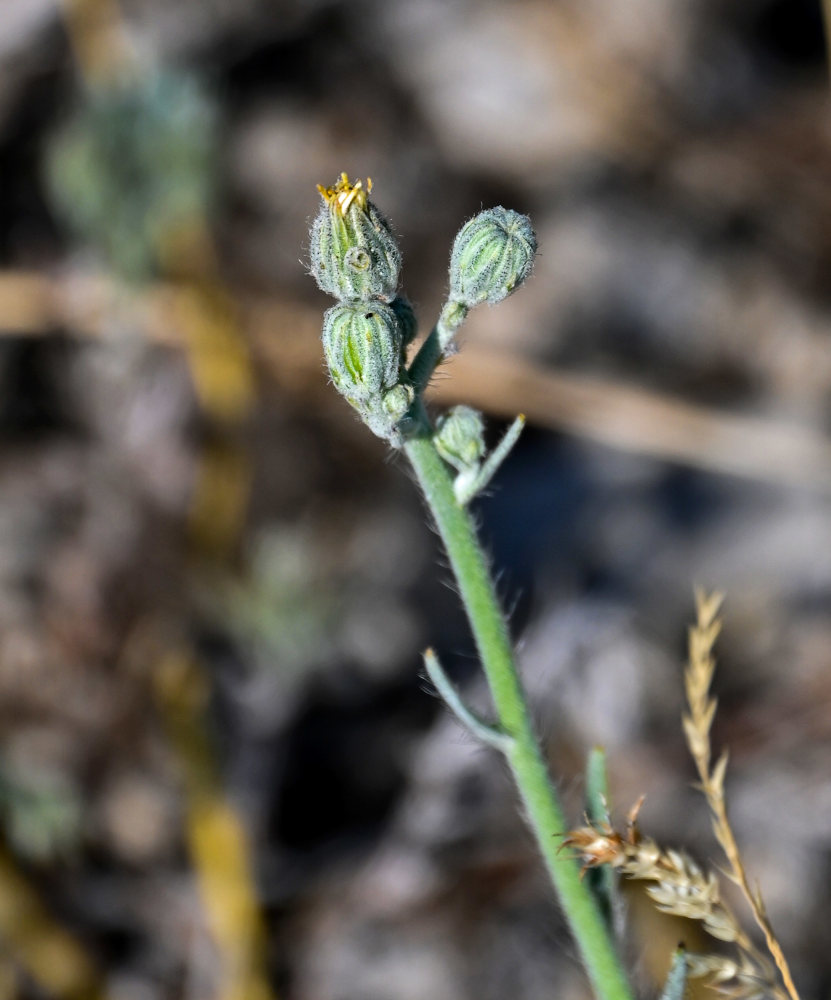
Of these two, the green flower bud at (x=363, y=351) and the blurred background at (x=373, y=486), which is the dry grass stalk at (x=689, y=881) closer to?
the green flower bud at (x=363, y=351)

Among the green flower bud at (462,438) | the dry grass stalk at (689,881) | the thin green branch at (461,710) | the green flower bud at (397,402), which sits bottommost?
the dry grass stalk at (689,881)

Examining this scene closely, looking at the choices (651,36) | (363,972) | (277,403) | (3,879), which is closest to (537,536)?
(277,403)

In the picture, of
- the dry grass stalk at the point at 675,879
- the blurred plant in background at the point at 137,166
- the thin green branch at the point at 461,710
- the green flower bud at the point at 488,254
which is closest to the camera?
the dry grass stalk at the point at 675,879

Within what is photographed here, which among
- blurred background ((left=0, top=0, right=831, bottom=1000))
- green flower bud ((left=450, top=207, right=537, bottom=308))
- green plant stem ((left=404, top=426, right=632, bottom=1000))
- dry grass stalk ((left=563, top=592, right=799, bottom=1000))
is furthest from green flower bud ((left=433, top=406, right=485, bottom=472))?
blurred background ((left=0, top=0, right=831, bottom=1000))

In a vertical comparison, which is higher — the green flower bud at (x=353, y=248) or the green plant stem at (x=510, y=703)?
the green flower bud at (x=353, y=248)

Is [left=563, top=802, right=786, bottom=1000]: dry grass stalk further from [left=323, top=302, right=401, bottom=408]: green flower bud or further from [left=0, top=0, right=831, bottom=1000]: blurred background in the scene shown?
[left=0, top=0, right=831, bottom=1000]: blurred background

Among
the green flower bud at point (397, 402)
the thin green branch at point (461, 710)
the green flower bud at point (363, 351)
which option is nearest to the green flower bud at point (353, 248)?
the green flower bud at point (363, 351)

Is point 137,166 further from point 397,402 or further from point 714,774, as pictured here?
point 714,774

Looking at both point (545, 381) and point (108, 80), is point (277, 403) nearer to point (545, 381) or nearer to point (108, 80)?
point (545, 381)
